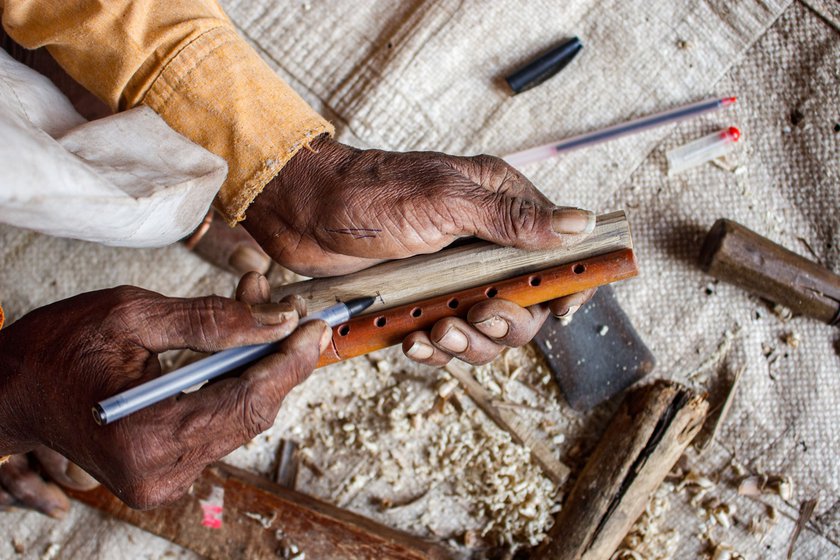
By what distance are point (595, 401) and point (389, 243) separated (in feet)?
2.68

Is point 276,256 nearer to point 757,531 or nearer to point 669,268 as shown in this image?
point 669,268

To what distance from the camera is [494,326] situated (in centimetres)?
124

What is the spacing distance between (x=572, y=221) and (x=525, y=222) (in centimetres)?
8

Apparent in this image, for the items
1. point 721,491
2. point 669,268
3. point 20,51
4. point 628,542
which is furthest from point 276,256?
point 721,491

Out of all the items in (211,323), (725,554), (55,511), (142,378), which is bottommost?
(55,511)

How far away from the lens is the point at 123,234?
3.54ft

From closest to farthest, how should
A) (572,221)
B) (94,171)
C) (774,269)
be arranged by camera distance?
(94,171) → (572,221) → (774,269)

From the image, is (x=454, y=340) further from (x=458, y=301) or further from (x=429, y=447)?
(x=429, y=447)

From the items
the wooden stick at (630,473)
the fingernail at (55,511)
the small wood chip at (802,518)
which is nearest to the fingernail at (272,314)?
the wooden stick at (630,473)

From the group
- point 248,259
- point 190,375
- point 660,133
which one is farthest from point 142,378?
point 660,133

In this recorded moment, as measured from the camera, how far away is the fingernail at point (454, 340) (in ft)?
4.08

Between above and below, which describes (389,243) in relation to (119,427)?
above

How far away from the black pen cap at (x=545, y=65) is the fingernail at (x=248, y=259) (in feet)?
2.72

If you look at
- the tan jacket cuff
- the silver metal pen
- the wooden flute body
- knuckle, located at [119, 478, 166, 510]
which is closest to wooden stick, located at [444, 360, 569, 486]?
the wooden flute body
